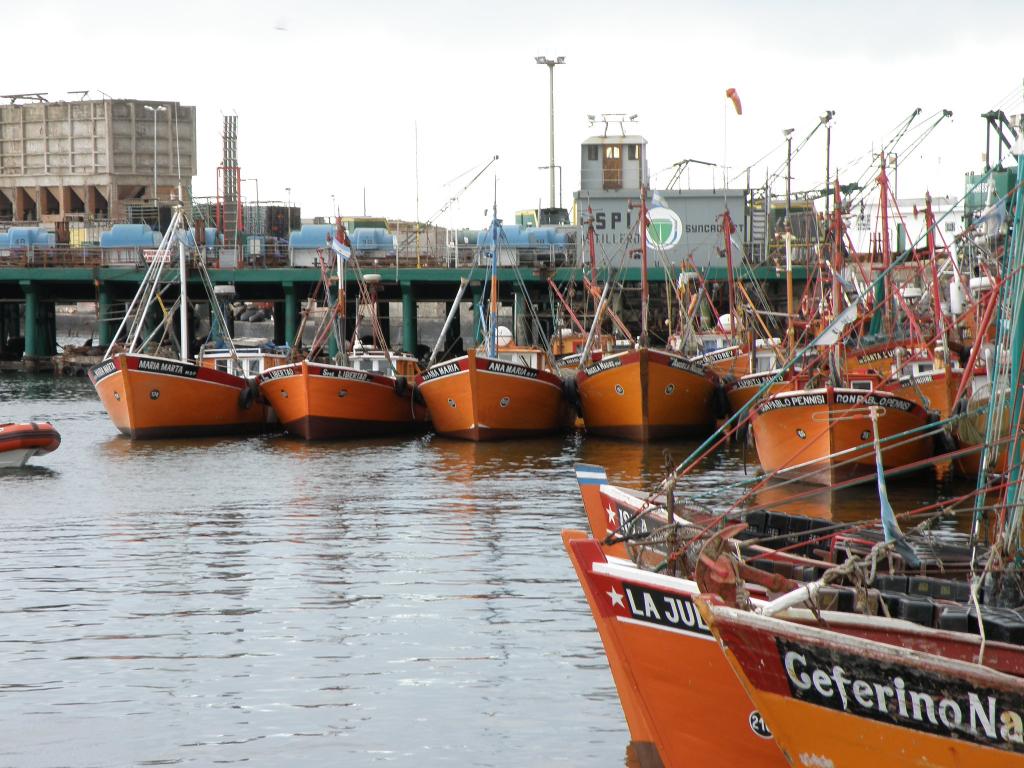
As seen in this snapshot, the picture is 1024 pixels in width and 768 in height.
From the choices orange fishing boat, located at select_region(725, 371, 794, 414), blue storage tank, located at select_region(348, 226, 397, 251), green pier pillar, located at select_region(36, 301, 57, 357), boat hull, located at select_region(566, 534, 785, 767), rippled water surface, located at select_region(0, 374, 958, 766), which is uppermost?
blue storage tank, located at select_region(348, 226, 397, 251)

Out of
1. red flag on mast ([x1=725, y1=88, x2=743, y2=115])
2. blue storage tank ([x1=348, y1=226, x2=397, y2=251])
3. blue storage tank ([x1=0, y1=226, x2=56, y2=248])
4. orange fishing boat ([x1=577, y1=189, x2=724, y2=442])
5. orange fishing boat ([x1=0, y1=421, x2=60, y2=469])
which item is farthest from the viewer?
blue storage tank ([x1=0, y1=226, x2=56, y2=248])

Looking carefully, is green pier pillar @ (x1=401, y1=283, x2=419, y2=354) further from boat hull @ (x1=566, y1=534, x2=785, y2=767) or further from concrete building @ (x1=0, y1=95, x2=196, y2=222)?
boat hull @ (x1=566, y1=534, x2=785, y2=767)

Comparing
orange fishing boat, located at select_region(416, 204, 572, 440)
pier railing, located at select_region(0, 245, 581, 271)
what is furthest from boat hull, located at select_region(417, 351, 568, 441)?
pier railing, located at select_region(0, 245, 581, 271)

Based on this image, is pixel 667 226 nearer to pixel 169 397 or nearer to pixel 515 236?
pixel 515 236

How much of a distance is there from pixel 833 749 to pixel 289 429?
28.3m

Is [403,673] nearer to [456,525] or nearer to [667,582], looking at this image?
[667,582]

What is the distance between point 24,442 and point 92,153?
66.4m

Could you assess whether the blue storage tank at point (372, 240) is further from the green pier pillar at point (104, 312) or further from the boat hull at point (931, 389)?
the boat hull at point (931, 389)

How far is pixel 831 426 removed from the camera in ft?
78.7

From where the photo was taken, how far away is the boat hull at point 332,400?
33.9 metres

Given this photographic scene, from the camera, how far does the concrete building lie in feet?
294

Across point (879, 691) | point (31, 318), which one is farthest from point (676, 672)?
Answer: point (31, 318)

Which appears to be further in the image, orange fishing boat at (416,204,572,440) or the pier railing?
the pier railing

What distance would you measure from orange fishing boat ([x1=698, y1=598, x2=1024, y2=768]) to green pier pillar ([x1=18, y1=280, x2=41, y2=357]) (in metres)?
59.0
